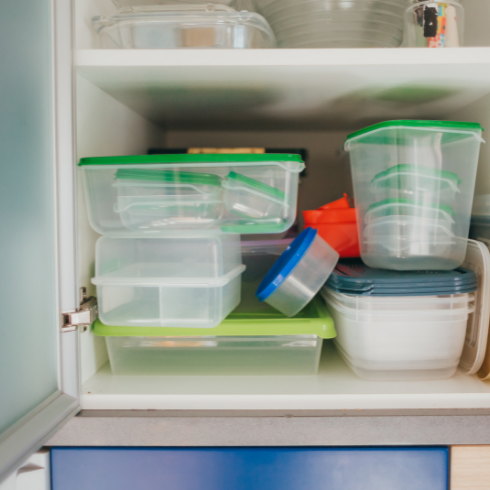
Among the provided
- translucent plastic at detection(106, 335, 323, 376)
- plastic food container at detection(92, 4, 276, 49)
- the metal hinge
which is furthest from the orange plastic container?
the metal hinge

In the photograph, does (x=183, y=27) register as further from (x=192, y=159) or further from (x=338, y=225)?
(x=338, y=225)

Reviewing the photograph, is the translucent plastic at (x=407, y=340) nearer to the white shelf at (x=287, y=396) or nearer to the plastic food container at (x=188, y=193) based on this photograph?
the white shelf at (x=287, y=396)

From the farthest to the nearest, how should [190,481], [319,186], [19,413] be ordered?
[319,186]
[190,481]
[19,413]

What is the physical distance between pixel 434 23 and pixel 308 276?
0.43 meters

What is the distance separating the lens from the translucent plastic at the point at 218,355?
0.60 m

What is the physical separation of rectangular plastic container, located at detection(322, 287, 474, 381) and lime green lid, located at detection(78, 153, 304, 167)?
239 millimetres

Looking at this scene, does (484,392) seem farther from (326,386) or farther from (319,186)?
(319,186)

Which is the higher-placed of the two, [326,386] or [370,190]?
[370,190]

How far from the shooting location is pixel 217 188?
55cm

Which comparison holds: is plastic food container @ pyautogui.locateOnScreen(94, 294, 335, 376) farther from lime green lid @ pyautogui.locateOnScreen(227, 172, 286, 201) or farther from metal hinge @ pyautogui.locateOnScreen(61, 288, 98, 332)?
lime green lid @ pyautogui.locateOnScreen(227, 172, 286, 201)

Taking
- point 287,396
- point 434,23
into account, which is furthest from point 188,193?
point 434,23

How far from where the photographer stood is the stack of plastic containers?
21.1 inches

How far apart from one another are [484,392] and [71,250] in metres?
0.61

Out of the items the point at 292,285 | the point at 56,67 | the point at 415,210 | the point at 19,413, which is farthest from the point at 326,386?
the point at 56,67
